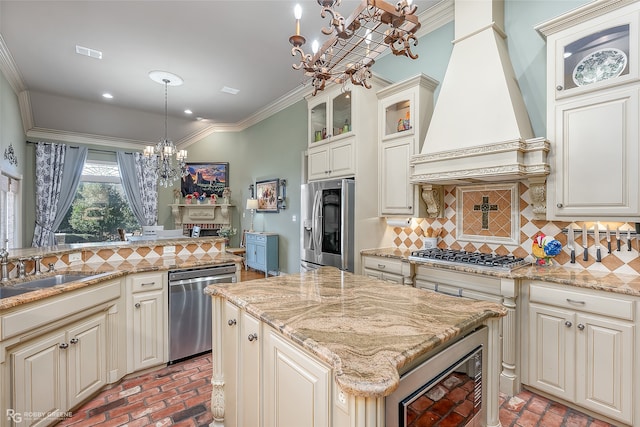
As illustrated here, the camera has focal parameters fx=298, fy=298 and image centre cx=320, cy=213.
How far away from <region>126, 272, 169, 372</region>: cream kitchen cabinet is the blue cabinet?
10.1ft

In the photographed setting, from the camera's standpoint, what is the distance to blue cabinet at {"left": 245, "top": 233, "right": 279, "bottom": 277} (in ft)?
18.5

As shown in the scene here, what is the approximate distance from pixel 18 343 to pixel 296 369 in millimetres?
1648

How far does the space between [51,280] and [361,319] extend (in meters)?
2.39

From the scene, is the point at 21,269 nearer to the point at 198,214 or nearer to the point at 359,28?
the point at 359,28

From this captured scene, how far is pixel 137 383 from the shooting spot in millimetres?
2381

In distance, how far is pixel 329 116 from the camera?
11.8 ft

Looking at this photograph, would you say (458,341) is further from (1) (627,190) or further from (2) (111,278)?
(2) (111,278)

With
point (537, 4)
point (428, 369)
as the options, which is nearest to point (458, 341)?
point (428, 369)

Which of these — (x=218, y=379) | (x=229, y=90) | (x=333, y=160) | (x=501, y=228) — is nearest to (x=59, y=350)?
(x=218, y=379)

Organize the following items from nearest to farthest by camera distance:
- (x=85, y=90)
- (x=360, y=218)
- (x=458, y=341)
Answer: (x=458, y=341)
(x=360, y=218)
(x=85, y=90)

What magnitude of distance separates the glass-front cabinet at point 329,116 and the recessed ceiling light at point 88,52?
9.13ft

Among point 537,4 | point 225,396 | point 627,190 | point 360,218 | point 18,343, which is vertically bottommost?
point 225,396

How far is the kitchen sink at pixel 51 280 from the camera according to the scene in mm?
2090

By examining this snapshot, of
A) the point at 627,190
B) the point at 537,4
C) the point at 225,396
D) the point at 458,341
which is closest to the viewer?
the point at 458,341
